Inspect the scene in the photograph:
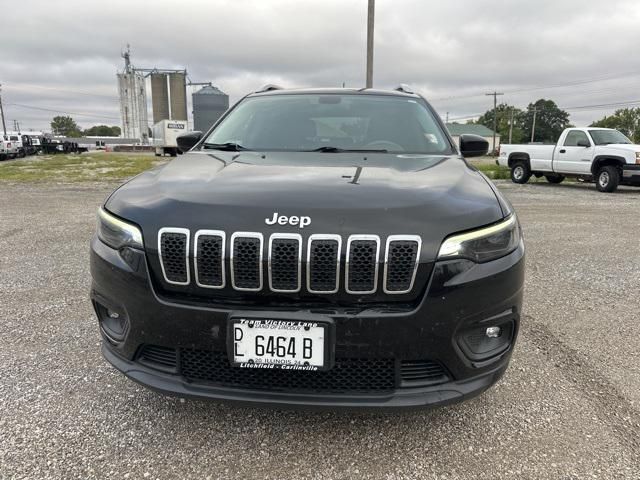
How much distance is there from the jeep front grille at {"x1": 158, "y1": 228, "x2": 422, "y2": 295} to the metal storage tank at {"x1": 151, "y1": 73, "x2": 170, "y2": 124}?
74907 mm

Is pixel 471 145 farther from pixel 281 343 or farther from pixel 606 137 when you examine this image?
pixel 606 137

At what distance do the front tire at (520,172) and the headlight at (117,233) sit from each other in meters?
15.6

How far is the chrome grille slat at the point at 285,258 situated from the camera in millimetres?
1777

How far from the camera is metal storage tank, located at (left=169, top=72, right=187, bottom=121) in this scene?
7075 centimetres

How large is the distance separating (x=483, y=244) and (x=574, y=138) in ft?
46.5

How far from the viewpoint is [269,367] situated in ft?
6.06

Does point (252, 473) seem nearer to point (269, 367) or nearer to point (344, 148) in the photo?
point (269, 367)

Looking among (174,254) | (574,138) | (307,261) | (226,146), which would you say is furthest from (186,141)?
(574,138)

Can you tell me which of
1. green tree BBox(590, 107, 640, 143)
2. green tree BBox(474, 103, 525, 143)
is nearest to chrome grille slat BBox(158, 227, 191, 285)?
green tree BBox(474, 103, 525, 143)

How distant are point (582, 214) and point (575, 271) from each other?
473 centimetres

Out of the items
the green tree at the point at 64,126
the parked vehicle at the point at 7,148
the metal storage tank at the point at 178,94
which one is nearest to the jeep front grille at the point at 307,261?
the parked vehicle at the point at 7,148

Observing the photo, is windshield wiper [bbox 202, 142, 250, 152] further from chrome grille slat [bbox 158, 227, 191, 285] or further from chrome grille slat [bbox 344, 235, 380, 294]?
chrome grille slat [bbox 344, 235, 380, 294]

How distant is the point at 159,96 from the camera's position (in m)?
71.9

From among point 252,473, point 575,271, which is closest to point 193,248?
point 252,473
